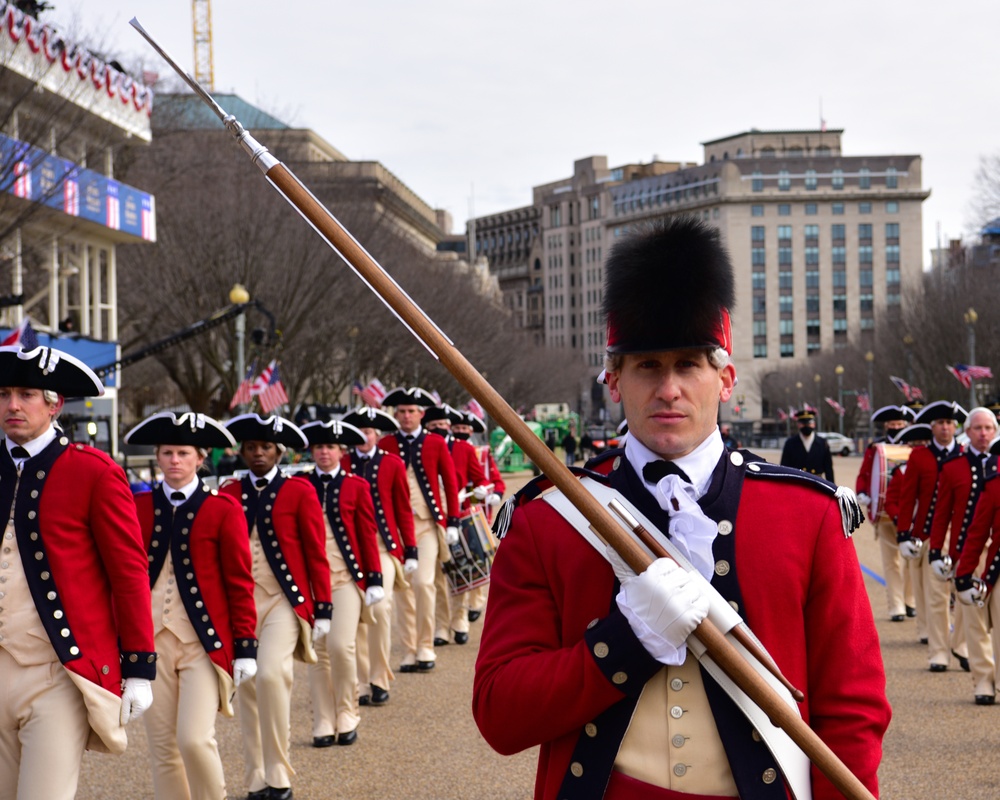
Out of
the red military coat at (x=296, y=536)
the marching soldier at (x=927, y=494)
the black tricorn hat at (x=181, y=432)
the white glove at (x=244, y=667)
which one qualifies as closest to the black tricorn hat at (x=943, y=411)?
the marching soldier at (x=927, y=494)

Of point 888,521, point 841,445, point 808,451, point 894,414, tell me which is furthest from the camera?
point 841,445

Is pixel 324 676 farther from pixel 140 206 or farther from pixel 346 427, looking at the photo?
pixel 140 206

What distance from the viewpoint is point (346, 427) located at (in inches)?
445

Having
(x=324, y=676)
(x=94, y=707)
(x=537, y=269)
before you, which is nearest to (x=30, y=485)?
(x=94, y=707)

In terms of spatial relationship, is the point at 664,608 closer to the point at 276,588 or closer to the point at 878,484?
the point at 276,588

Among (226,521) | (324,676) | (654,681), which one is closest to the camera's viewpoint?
(654,681)

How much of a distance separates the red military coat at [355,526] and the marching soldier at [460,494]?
402 centimetres

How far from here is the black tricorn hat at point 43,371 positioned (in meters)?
5.73

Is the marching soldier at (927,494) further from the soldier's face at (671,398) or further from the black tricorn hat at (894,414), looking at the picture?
the soldier's face at (671,398)

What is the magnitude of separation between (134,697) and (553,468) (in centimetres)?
331

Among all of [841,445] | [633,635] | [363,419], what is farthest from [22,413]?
[841,445]

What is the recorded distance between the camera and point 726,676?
9.90ft

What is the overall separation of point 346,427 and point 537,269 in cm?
18398

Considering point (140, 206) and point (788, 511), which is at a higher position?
point (140, 206)
